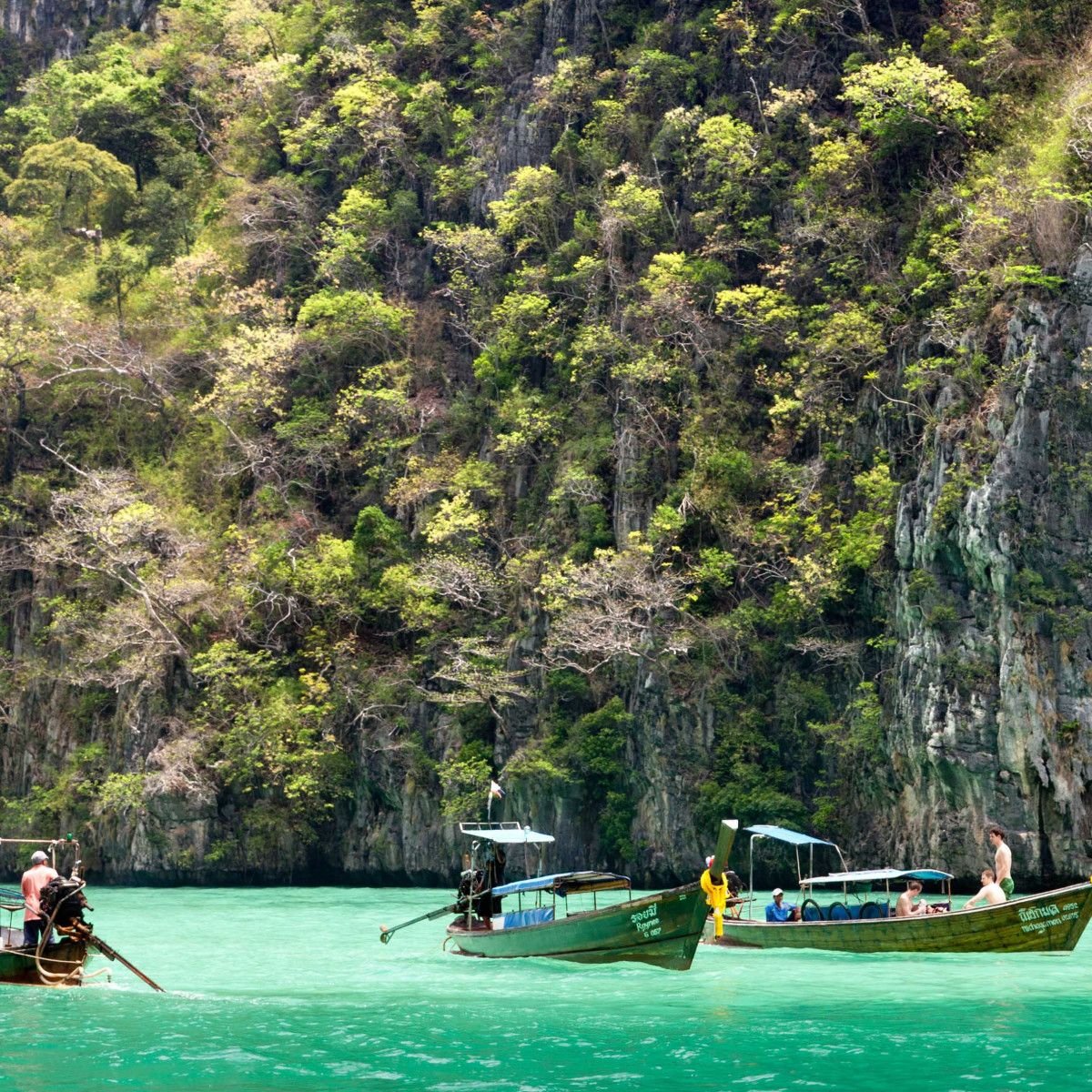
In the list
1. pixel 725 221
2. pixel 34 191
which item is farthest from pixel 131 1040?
pixel 34 191

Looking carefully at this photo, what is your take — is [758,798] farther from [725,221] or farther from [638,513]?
[725,221]

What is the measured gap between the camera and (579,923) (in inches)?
814

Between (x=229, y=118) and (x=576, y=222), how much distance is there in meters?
18.4

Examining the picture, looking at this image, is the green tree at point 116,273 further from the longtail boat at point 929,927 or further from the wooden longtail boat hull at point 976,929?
the wooden longtail boat hull at point 976,929

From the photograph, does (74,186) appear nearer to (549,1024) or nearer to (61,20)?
(61,20)

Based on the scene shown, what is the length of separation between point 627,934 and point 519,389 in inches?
783

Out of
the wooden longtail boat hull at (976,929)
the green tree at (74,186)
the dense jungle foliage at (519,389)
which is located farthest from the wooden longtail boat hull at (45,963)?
the green tree at (74,186)

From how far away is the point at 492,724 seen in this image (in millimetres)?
35188

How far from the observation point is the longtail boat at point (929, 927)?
19125mm

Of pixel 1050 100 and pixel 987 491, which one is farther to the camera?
pixel 1050 100

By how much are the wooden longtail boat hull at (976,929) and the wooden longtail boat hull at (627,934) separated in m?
2.21

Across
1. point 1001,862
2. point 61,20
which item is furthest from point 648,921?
point 61,20

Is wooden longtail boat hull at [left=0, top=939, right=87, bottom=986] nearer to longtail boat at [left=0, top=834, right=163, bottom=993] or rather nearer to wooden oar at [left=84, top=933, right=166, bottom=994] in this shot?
longtail boat at [left=0, top=834, right=163, bottom=993]

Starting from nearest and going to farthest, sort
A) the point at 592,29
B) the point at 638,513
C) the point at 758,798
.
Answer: the point at 758,798 < the point at 638,513 < the point at 592,29
